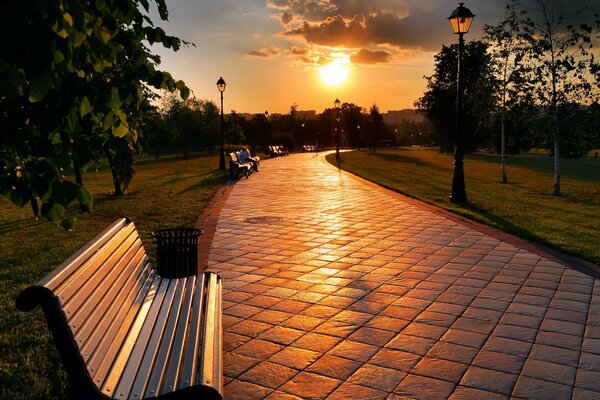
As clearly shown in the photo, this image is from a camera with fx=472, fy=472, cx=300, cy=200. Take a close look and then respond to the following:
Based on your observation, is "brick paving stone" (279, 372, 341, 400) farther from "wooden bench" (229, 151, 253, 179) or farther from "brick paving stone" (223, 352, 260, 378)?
"wooden bench" (229, 151, 253, 179)

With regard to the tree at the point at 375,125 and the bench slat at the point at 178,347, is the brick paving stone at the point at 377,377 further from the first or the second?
the tree at the point at 375,125

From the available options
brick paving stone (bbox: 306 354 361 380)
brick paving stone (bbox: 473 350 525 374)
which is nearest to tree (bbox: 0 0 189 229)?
brick paving stone (bbox: 306 354 361 380)

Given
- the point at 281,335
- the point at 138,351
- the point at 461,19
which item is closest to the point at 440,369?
the point at 281,335

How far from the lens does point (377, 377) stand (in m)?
3.80

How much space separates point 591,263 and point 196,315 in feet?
21.5

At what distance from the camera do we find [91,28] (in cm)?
249

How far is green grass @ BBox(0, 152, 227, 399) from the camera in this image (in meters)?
3.87

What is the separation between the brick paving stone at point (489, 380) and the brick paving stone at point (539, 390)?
0.19ft

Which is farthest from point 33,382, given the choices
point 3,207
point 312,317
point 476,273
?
point 3,207

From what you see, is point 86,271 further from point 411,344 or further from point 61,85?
point 411,344

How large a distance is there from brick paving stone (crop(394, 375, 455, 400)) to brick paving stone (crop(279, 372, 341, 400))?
1.68 ft

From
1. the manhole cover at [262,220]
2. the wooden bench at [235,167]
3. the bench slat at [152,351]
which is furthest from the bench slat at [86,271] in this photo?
the wooden bench at [235,167]

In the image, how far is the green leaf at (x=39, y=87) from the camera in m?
2.08

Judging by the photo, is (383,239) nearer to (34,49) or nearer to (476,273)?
(476,273)
